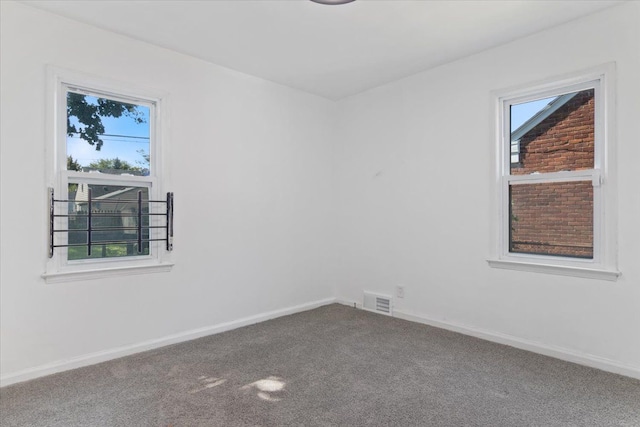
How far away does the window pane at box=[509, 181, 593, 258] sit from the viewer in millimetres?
2705

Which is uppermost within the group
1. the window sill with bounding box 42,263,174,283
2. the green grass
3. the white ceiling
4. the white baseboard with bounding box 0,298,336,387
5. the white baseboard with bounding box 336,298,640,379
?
the white ceiling

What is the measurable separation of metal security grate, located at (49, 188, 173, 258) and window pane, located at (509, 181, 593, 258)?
2.94m

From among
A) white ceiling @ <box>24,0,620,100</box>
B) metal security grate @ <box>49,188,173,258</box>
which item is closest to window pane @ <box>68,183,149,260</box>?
metal security grate @ <box>49,188,173,258</box>

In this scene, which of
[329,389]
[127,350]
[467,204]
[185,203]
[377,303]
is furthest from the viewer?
[377,303]

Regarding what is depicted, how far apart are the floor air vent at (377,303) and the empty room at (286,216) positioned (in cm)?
3

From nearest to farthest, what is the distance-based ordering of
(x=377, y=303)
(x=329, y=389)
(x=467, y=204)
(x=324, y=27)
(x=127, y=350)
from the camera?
(x=329, y=389) < (x=324, y=27) < (x=127, y=350) < (x=467, y=204) < (x=377, y=303)

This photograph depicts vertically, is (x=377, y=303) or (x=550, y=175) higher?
(x=550, y=175)

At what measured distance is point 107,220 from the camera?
2836mm

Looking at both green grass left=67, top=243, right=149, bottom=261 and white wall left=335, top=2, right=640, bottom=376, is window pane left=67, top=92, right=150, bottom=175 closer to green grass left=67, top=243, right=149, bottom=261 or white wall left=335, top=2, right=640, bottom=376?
green grass left=67, top=243, right=149, bottom=261

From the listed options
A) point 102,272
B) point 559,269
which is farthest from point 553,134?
point 102,272

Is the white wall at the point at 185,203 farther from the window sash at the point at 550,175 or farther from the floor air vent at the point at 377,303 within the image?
the window sash at the point at 550,175

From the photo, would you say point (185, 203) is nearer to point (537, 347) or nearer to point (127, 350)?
point (127, 350)

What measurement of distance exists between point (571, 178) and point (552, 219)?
1.13 ft

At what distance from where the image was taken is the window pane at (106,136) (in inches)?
107
